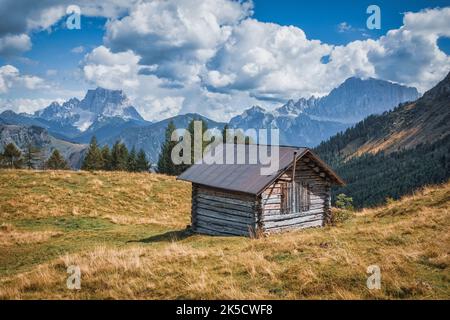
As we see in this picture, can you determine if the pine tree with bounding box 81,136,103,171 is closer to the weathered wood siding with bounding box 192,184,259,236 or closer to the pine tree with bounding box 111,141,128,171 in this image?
the pine tree with bounding box 111,141,128,171

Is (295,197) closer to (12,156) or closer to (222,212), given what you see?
(222,212)

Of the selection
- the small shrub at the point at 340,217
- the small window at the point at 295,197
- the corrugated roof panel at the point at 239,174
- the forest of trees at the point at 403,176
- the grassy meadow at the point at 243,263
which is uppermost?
the forest of trees at the point at 403,176

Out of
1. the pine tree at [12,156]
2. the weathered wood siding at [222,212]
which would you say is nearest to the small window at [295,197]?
the weathered wood siding at [222,212]

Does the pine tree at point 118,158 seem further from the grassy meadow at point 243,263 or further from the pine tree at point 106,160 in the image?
the grassy meadow at point 243,263

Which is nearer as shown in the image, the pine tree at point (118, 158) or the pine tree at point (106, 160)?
the pine tree at point (118, 158)

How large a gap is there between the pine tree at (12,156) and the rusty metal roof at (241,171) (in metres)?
67.2

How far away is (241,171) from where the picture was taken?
23.6m

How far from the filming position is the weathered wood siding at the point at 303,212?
73.9 ft

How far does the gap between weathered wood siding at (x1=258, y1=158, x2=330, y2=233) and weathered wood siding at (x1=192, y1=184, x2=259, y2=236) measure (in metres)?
0.77

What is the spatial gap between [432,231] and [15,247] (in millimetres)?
21687

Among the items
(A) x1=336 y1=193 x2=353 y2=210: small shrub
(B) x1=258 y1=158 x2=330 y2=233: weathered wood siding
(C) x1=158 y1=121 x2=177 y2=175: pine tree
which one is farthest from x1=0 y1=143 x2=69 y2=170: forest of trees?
(B) x1=258 y1=158 x2=330 y2=233: weathered wood siding

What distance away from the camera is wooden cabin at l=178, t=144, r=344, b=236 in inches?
871

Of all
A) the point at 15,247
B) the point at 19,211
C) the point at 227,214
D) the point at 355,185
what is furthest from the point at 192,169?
the point at 355,185
